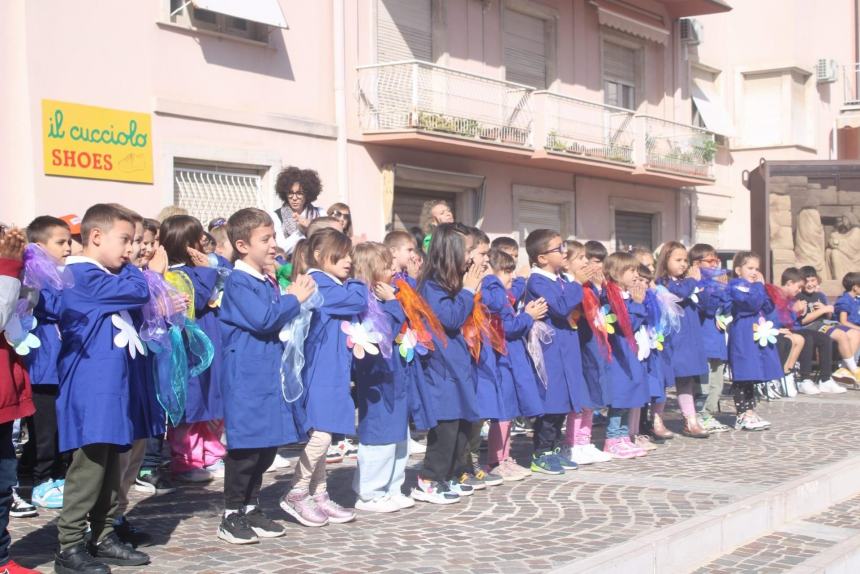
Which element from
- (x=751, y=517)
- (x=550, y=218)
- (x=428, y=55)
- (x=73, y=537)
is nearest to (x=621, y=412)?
(x=751, y=517)

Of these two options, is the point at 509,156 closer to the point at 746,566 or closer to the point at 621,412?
the point at 621,412

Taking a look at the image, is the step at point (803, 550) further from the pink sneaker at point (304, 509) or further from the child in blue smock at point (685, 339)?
the child in blue smock at point (685, 339)

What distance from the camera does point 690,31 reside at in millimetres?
24844

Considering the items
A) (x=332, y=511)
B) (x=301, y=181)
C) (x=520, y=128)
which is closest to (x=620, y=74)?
(x=520, y=128)

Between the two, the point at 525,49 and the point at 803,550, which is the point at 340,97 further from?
the point at 803,550

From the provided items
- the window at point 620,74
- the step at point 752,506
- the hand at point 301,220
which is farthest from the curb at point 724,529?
the window at point 620,74

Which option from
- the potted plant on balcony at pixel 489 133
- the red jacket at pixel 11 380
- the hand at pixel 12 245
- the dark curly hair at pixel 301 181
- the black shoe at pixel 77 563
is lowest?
the black shoe at pixel 77 563

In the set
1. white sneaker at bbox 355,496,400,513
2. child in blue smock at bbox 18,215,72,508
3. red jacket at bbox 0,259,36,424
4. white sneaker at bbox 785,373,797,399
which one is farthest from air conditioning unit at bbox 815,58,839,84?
red jacket at bbox 0,259,36,424

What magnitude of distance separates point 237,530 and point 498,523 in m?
1.51

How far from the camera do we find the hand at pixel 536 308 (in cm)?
749

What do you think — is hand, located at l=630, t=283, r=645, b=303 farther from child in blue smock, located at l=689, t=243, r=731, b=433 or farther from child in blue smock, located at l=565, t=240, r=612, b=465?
child in blue smock, located at l=689, t=243, r=731, b=433

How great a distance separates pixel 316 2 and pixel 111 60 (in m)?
3.84

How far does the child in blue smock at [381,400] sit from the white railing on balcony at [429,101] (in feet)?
31.7

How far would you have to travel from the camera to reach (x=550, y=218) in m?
21.1
